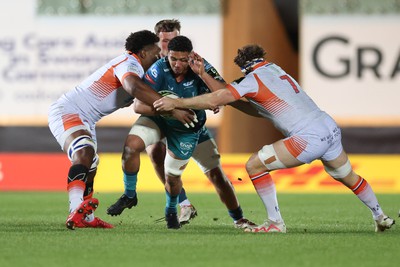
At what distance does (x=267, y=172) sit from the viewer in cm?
886

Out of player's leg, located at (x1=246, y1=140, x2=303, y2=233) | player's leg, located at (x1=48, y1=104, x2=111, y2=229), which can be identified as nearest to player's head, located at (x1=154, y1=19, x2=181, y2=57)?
player's leg, located at (x1=48, y1=104, x2=111, y2=229)

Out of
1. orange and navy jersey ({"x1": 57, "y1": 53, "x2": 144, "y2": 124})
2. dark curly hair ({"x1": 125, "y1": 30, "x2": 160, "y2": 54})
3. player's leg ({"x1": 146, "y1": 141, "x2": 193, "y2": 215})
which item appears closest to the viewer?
orange and navy jersey ({"x1": 57, "y1": 53, "x2": 144, "y2": 124})

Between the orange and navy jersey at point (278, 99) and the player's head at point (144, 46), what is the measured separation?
3.84ft

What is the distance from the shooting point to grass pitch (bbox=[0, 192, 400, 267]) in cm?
699

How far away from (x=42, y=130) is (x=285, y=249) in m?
11.5

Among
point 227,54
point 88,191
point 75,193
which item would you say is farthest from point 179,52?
point 227,54

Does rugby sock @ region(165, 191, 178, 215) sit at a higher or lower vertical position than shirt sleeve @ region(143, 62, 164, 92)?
lower

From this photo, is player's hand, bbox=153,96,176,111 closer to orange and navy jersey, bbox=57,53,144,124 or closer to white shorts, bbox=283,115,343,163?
orange and navy jersey, bbox=57,53,144,124

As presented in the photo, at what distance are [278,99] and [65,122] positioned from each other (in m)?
1.86

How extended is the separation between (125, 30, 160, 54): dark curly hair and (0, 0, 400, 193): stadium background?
7736 millimetres

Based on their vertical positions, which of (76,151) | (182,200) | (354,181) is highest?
(76,151)

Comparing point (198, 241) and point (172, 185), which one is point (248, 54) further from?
point (198, 241)

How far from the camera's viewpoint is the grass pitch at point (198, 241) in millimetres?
6988

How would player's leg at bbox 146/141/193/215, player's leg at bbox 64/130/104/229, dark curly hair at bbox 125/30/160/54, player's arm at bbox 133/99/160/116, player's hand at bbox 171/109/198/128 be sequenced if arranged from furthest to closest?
player's leg at bbox 146/141/193/215, dark curly hair at bbox 125/30/160/54, player's arm at bbox 133/99/160/116, player's hand at bbox 171/109/198/128, player's leg at bbox 64/130/104/229
